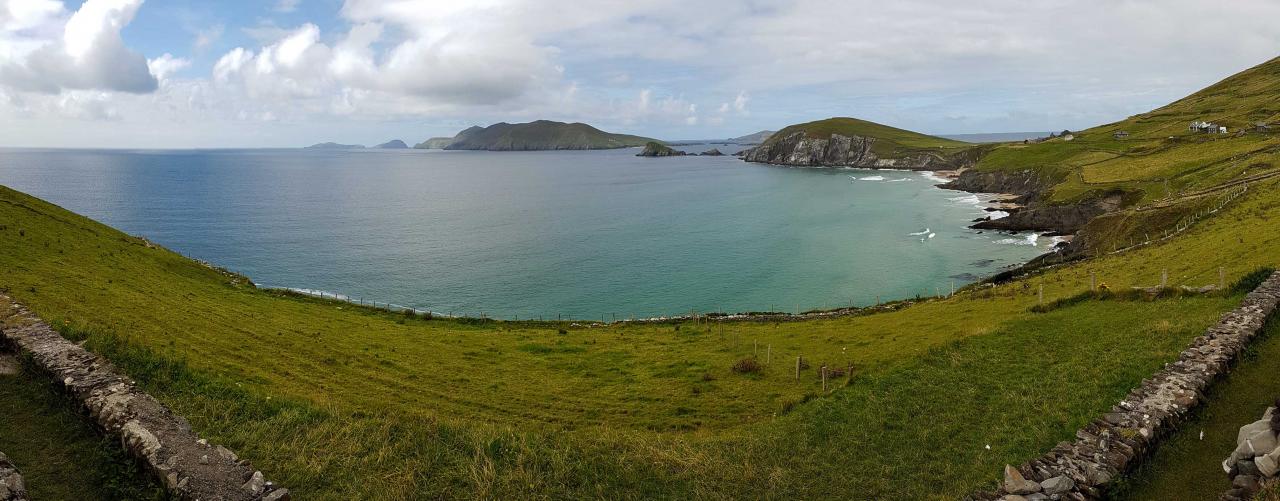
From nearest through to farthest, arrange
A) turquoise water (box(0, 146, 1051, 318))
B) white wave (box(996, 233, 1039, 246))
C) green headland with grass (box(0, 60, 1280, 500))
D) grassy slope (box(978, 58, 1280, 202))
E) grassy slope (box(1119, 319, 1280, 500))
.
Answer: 1. grassy slope (box(1119, 319, 1280, 500))
2. green headland with grass (box(0, 60, 1280, 500))
3. turquoise water (box(0, 146, 1051, 318))
4. white wave (box(996, 233, 1039, 246))
5. grassy slope (box(978, 58, 1280, 202))

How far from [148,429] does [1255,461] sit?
26.4m

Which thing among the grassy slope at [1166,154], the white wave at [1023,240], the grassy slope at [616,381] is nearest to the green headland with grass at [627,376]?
the grassy slope at [616,381]

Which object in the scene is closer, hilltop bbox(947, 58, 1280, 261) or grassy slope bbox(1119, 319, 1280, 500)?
A: grassy slope bbox(1119, 319, 1280, 500)

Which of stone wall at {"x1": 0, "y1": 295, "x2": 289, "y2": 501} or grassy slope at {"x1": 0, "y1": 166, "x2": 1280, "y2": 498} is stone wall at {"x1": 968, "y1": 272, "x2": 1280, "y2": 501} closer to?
grassy slope at {"x1": 0, "y1": 166, "x2": 1280, "y2": 498}

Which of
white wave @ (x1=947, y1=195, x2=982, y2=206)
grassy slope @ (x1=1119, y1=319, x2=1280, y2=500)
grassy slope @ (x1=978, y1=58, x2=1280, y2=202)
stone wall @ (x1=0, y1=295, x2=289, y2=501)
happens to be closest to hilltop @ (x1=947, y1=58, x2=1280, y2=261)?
grassy slope @ (x1=978, y1=58, x2=1280, y2=202)

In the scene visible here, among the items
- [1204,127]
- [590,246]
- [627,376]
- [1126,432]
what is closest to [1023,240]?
[590,246]

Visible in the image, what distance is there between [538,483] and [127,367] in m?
16.5

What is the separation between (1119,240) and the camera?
219 ft

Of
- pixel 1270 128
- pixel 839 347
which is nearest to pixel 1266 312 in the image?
pixel 839 347

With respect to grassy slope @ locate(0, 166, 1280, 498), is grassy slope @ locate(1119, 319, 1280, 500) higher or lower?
higher

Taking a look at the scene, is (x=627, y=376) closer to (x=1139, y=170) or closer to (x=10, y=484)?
(x=10, y=484)

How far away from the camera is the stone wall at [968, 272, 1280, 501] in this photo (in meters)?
13.6

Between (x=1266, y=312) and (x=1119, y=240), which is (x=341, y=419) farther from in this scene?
(x=1119, y=240)

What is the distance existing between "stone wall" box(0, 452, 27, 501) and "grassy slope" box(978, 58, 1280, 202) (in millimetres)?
114910
